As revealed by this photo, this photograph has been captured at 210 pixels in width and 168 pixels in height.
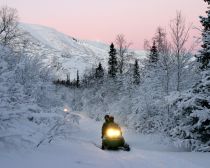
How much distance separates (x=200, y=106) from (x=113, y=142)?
4.56 meters

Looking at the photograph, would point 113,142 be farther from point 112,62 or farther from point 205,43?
point 112,62

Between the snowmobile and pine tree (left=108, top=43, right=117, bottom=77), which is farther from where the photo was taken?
pine tree (left=108, top=43, right=117, bottom=77)

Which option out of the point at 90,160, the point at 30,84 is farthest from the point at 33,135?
the point at 30,84

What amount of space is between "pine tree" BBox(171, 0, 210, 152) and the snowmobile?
11.2 feet

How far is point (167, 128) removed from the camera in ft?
89.1

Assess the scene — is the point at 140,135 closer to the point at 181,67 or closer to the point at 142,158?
the point at 181,67

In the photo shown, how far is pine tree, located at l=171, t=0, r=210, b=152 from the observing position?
1770 centimetres

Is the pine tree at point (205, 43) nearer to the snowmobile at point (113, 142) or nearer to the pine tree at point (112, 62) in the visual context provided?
the snowmobile at point (113, 142)

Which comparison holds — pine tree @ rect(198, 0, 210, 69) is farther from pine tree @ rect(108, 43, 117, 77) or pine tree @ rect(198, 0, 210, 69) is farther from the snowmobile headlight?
pine tree @ rect(108, 43, 117, 77)

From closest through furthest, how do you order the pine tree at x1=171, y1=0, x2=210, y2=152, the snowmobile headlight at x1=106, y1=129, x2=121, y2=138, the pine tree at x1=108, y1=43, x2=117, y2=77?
1. the pine tree at x1=171, y1=0, x2=210, y2=152
2. the snowmobile headlight at x1=106, y1=129, x2=121, y2=138
3. the pine tree at x1=108, y1=43, x2=117, y2=77

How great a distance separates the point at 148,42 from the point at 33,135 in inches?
1850

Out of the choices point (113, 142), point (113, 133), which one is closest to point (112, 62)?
point (113, 133)

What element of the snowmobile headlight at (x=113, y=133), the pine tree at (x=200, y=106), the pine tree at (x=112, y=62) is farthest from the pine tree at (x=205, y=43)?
the pine tree at (x=112, y=62)

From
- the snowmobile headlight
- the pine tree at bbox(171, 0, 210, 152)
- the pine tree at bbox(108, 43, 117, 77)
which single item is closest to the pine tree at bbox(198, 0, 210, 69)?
the pine tree at bbox(171, 0, 210, 152)
